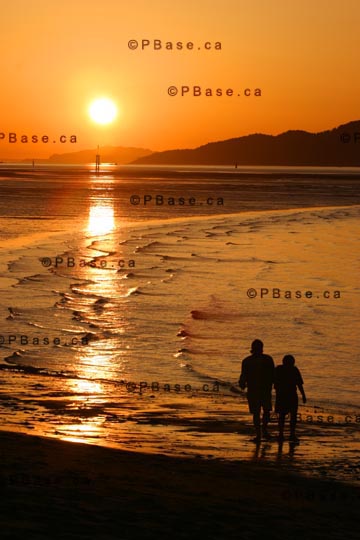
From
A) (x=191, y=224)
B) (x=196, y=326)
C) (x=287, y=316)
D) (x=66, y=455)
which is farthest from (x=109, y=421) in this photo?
(x=191, y=224)

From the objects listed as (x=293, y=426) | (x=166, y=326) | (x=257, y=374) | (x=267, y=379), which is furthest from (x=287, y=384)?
(x=166, y=326)

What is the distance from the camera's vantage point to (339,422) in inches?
733

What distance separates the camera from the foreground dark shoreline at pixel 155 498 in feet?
37.6

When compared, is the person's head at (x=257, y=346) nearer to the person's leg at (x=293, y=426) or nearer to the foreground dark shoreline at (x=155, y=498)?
the person's leg at (x=293, y=426)

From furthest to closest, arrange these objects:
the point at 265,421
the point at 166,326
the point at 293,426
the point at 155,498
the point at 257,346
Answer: the point at 166,326, the point at 293,426, the point at 265,421, the point at 257,346, the point at 155,498

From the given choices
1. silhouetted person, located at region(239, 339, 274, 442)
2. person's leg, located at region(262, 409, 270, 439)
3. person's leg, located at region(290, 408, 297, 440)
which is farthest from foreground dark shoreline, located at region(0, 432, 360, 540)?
person's leg, located at region(290, 408, 297, 440)

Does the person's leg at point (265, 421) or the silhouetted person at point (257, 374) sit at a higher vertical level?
the silhouetted person at point (257, 374)

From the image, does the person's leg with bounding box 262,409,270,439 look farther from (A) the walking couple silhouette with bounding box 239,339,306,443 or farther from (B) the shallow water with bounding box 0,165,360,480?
(B) the shallow water with bounding box 0,165,360,480

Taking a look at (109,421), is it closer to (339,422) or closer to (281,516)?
(339,422)

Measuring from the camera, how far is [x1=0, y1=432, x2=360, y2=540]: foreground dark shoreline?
11.5 metres

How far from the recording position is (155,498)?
1260 cm

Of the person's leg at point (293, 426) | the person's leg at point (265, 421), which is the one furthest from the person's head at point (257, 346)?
the person's leg at point (293, 426)

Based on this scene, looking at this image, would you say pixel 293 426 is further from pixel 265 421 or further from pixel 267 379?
pixel 267 379

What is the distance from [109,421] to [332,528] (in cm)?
646
